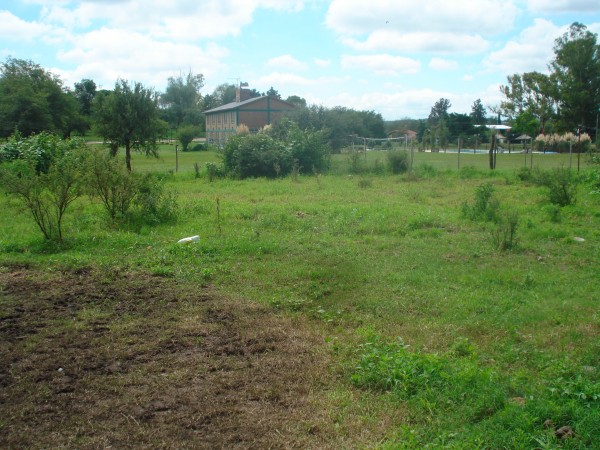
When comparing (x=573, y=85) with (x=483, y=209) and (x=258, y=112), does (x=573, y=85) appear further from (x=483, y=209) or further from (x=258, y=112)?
(x=483, y=209)

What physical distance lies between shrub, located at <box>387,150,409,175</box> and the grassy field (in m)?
10.4

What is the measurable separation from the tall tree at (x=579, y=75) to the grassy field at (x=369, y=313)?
136 feet

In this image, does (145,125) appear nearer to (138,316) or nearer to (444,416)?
(138,316)

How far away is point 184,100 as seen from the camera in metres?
87.9

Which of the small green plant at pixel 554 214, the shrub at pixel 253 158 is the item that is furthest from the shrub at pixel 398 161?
the small green plant at pixel 554 214

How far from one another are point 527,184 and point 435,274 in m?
11.8

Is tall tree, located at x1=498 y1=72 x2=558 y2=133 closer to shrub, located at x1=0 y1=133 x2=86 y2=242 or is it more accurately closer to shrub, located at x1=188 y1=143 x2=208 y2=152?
shrub, located at x1=188 y1=143 x2=208 y2=152

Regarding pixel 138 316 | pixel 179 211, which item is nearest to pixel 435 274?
pixel 138 316

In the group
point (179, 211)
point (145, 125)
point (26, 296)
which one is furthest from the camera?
point (145, 125)

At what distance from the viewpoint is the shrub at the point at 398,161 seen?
923 inches

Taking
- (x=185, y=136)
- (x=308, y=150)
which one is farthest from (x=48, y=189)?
(x=185, y=136)

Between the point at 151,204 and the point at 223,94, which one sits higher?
the point at 223,94

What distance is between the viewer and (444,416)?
405 centimetres

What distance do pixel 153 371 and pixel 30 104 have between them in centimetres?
3176
